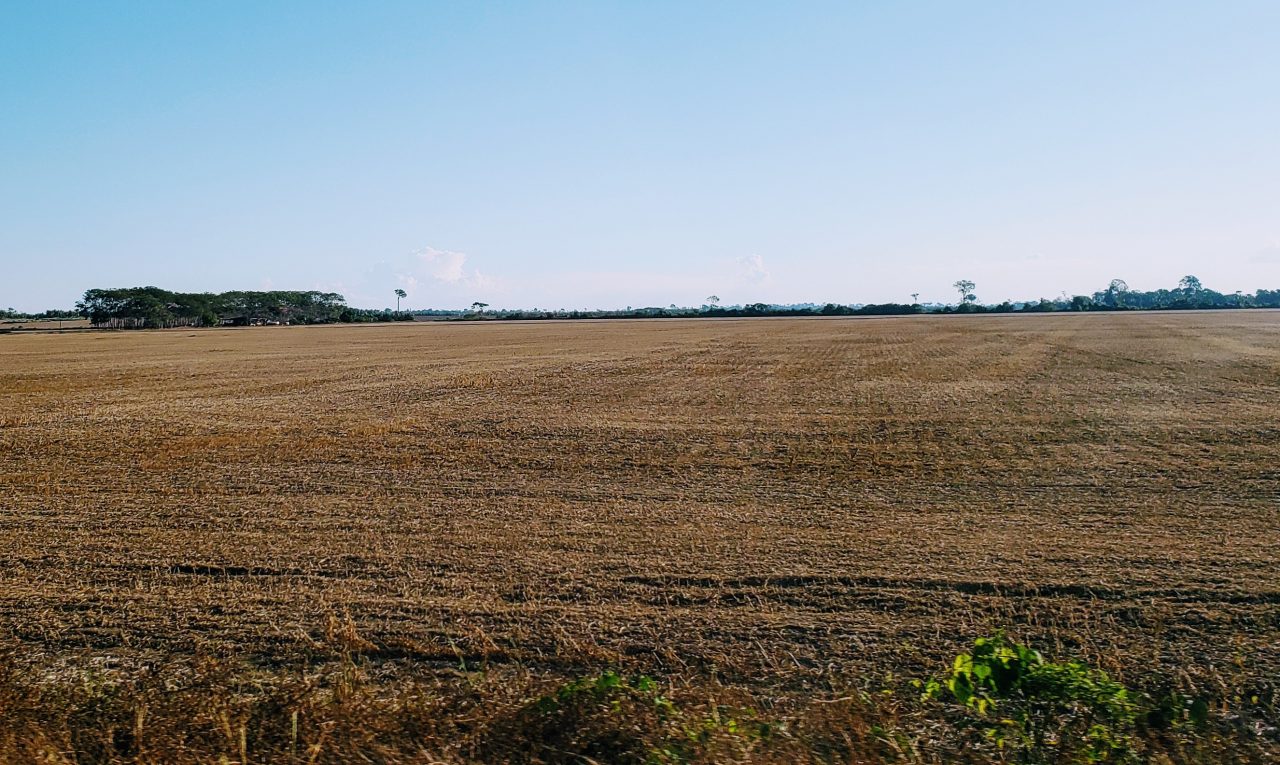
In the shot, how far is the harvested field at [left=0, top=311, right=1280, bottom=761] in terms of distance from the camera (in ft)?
21.3

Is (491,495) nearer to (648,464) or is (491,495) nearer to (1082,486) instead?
(648,464)

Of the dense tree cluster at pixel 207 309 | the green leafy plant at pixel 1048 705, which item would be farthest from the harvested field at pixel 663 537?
the dense tree cluster at pixel 207 309

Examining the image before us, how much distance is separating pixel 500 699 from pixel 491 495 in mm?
6624

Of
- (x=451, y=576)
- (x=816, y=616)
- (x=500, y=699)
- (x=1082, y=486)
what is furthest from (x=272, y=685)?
(x=1082, y=486)

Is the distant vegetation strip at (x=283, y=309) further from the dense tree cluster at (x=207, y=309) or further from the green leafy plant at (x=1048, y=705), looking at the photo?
the green leafy plant at (x=1048, y=705)

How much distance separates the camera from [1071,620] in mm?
6871

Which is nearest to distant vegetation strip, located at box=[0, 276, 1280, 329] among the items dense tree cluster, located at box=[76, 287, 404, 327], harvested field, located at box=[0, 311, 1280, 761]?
dense tree cluster, located at box=[76, 287, 404, 327]

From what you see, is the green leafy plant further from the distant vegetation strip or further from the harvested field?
the distant vegetation strip

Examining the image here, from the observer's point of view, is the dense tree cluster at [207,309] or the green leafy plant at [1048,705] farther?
the dense tree cluster at [207,309]

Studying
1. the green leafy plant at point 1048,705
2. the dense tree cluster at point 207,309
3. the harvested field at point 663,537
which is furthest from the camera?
the dense tree cluster at point 207,309

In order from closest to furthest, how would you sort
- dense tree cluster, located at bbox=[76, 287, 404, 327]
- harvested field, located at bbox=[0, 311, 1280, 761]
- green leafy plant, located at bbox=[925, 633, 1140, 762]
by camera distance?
green leafy plant, located at bbox=[925, 633, 1140, 762], harvested field, located at bbox=[0, 311, 1280, 761], dense tree cluster, located at bbox=[76, 287, 404, 327]

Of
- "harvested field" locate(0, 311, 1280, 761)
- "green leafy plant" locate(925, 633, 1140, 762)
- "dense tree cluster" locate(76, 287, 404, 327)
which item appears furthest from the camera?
"dense tree cluster" locate(76, 287, 404, 327)

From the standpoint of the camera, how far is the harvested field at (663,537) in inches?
255

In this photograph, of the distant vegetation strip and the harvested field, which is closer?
the harvested field
